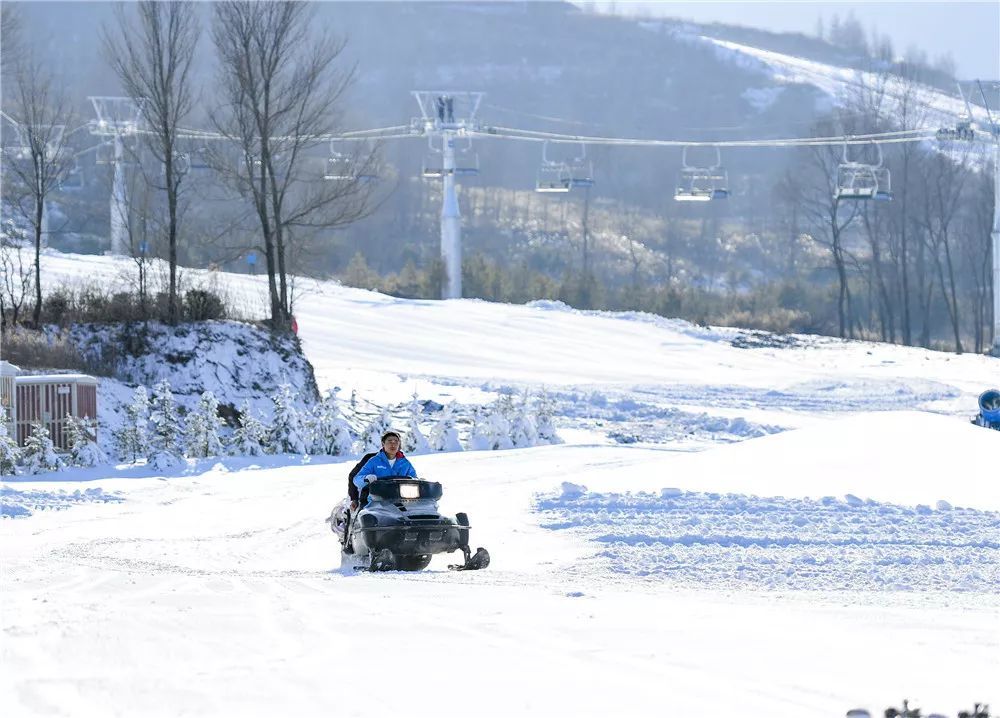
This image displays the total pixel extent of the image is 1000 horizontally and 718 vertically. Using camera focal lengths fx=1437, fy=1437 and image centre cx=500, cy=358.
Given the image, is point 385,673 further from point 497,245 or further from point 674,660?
point 497,245

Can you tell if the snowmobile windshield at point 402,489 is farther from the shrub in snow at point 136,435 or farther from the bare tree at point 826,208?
the bare tree at point 826,208

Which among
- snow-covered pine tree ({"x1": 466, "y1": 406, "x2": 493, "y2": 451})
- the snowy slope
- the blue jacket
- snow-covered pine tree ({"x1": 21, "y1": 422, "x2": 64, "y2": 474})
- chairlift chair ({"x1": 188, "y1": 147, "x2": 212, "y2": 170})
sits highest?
the snowy slope

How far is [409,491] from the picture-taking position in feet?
43.9

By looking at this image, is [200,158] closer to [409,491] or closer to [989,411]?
[989,411]

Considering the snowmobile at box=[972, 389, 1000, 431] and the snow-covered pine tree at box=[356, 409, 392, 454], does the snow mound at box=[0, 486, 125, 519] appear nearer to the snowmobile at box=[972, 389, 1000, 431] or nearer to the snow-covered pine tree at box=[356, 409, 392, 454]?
the snow-covered pine tree at box=[356, 409, 392, 454]

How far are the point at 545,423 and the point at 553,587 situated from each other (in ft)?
52.9

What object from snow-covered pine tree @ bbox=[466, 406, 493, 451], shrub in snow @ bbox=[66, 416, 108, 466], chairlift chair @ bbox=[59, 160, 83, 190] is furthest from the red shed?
chairlift chair @ bbox=[59, 160, 83, 190]

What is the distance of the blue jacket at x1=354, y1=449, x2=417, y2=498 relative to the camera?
1360 centimetres

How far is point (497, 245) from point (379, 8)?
87.3m

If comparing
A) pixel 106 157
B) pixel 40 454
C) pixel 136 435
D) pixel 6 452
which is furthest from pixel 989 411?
pixel 106 157

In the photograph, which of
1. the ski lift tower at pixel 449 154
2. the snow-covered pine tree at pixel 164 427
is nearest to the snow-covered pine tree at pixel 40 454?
the snow-covered pine tree at pixel 164 427

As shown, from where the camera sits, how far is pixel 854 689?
7.10 m

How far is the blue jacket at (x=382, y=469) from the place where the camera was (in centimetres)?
1360

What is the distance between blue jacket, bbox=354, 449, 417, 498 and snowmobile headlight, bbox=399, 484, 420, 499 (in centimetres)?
22
